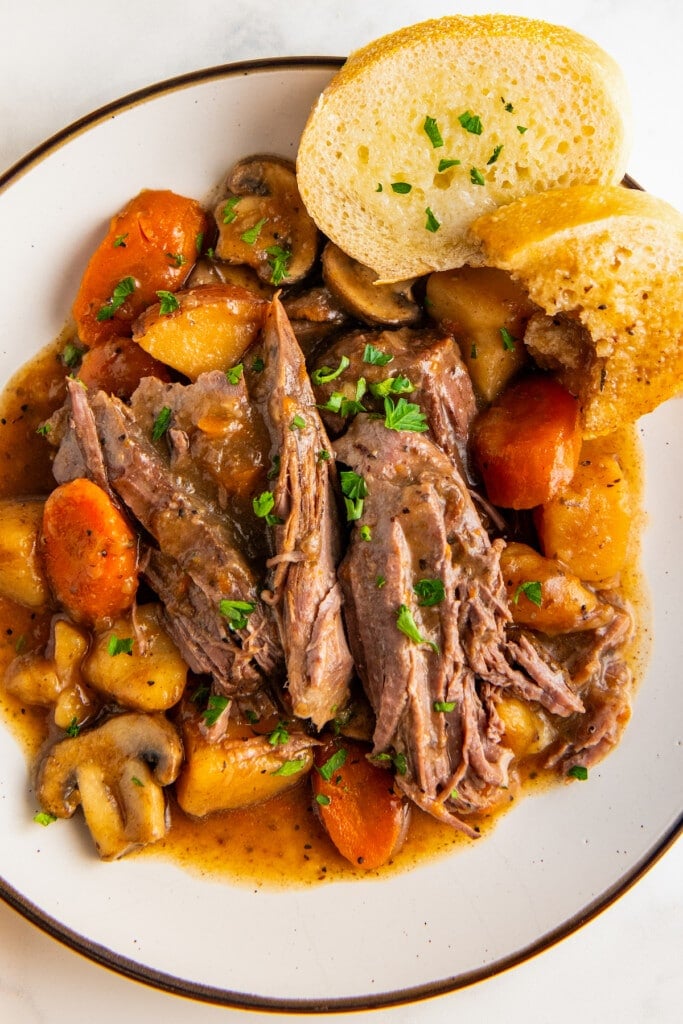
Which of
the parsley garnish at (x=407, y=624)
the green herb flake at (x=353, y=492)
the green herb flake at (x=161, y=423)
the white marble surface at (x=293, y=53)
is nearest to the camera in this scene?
the parsley garnish at (x=407, y=624)

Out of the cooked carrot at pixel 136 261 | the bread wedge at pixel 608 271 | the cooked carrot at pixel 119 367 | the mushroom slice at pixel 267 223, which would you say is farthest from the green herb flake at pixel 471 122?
the cooked carrot at pixel 119 367

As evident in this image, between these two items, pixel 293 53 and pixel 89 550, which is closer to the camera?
pixel 89 550

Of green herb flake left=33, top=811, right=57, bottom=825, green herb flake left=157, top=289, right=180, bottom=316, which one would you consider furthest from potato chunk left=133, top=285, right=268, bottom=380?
green herb flake left=33, top=811, right=57, bottom=825

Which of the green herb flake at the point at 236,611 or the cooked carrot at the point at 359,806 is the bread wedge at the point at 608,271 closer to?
the green herb flake at the point at 236,611

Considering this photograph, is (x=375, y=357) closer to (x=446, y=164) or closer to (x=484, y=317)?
(x=484, y=317)

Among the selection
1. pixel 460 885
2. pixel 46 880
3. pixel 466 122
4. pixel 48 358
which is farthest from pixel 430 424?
pixel 46 880

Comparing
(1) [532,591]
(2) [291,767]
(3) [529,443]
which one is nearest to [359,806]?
(2) [291,767]
